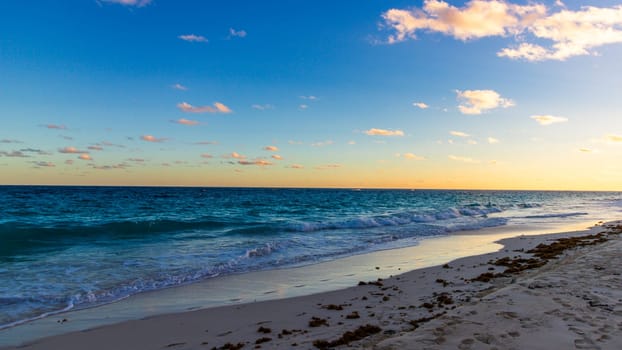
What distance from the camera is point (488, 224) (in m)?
29.0

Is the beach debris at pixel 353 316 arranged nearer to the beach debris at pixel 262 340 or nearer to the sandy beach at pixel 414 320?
the sandy beach at pixel 414 320

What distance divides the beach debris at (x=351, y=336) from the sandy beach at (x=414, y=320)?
2 cm

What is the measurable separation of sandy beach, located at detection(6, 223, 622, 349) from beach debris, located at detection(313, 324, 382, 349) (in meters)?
0.02

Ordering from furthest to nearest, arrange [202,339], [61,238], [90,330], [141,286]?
[61,238] < [141,286] < [90,330] < [202,339]

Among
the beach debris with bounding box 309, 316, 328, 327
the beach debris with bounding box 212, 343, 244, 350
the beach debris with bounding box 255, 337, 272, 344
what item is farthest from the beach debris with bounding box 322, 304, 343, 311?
the beach debris with bounding box 212, 343, 244, 350

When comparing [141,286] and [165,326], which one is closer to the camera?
[165,326]

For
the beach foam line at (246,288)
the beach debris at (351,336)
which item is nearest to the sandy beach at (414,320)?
the beach debris at (351,336)

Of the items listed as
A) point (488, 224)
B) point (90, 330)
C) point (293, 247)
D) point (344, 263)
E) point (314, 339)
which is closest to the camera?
point (314, 339)

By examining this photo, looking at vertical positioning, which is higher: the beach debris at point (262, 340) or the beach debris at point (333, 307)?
the beach debris at point (262, 340)

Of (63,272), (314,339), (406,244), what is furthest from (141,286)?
(406,244)

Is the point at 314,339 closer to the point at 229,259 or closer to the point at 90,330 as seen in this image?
the point at 90,330

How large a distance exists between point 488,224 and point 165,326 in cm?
2698

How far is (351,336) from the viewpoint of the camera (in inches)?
236

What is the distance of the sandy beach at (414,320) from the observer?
5355 mm
